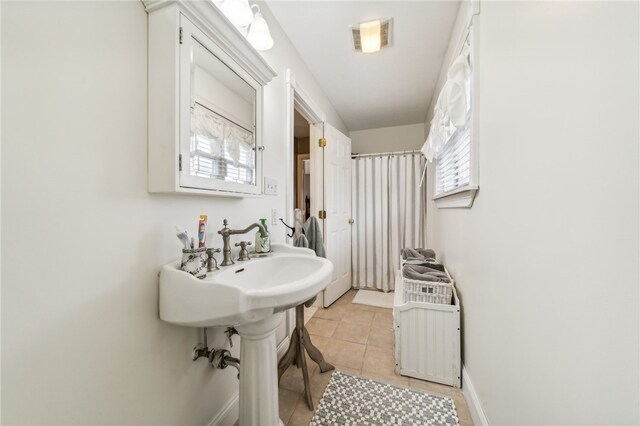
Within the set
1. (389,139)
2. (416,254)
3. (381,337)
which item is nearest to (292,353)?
(381,337)

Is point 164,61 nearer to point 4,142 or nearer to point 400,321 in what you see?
point 4,142

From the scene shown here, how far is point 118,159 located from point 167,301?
474mm

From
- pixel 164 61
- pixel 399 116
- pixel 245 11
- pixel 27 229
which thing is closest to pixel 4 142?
pixel 27 229

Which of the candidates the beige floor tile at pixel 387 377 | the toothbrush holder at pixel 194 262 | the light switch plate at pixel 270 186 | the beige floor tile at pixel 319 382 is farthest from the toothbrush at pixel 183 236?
the beige floor tile at pixel 387 377

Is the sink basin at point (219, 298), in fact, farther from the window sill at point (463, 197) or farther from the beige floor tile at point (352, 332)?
the beige floor tile at point (352, 332)

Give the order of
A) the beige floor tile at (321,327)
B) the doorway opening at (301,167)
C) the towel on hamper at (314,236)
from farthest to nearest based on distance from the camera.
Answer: the doorway opening at (301,167), the beige floor tile at (321,327), the towel on hamper at (314,236)

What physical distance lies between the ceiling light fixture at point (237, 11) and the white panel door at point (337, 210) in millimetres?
1424

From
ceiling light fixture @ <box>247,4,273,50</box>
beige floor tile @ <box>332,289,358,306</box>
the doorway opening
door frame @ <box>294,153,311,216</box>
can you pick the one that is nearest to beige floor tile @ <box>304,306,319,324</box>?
beige floor tile @ <box>332,289,358,306</box>

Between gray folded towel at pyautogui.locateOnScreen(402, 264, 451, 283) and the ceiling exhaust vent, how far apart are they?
1676 mm

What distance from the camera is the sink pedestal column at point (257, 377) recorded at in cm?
96

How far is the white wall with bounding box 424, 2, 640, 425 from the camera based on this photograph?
437 millimetres

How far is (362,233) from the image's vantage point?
319 centimetres

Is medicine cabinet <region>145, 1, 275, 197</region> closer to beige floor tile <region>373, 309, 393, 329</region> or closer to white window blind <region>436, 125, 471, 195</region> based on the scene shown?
white window blind <region>436, 125, 471, 195</region>

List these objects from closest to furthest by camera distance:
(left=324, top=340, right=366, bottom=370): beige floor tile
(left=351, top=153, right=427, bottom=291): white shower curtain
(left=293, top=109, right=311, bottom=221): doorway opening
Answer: (left=324, top=340, right=366, bottom=370): beige floor tile < (left=351, top=153, right=427, bottom=291): white shower curtain < (left=293, top=109, right=311, bottom=221): doorway opening
